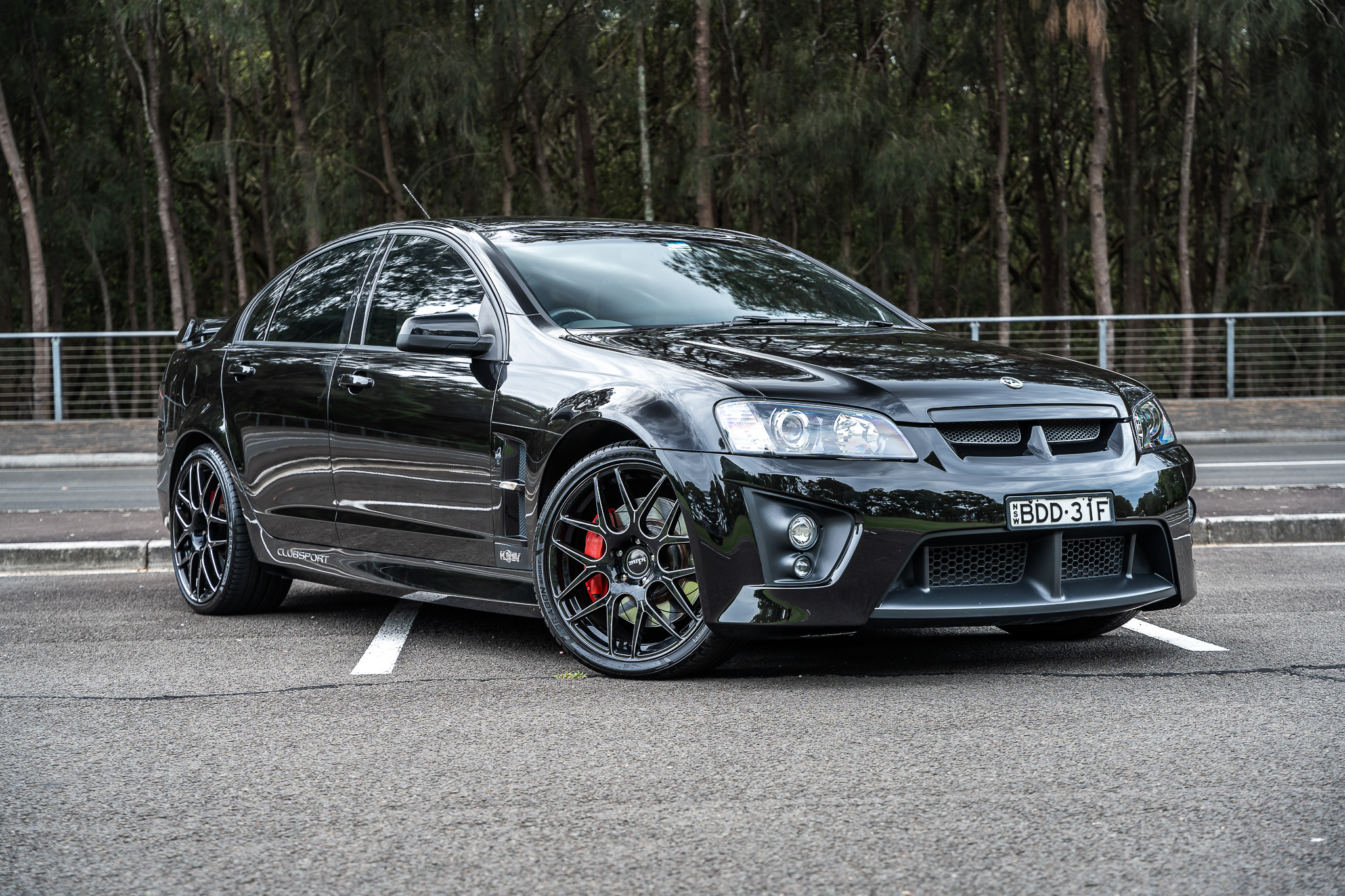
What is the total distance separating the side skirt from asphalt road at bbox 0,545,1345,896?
217mm

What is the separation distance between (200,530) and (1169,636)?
4121 mm

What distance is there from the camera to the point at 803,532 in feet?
15.1

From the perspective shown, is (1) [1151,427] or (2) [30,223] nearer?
(1) [1151,427]

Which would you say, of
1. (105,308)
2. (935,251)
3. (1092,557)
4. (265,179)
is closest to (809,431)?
(1092,557)

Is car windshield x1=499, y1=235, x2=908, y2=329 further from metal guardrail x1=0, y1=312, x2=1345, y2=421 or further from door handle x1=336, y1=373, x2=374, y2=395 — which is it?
metal guardrail x1=0, y1=312, x2=1345, y2=421

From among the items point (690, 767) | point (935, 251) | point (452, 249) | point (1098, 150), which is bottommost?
point (690, 767)

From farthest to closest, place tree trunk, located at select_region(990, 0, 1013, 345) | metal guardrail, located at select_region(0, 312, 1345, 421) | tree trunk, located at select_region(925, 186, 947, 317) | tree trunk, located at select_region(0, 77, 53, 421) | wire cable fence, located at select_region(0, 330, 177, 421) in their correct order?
1. tree trunk, located at select_region(925, 186, 947, 317)
2. tree trunk, located at select_region(990, 0, 1013, 345)
3. tree trunk, located at select_region(0, 77, 53, 421)
4. metal guardrail, located at select_region(0, 312, 1345, 421)
5. wire cable fence, located at select_region(0, 330, 177, 421)

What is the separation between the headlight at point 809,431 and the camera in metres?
4.61

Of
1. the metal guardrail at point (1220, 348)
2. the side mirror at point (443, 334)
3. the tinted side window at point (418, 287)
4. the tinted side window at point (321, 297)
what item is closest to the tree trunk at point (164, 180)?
the metal guardrail at point (1220, 348)

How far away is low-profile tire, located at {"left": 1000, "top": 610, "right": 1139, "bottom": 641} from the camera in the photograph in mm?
5637

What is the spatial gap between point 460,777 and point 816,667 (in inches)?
66.4

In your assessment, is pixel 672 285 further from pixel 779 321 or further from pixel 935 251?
pixel 935 251

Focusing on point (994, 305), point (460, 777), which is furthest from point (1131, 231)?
point (460, 777)

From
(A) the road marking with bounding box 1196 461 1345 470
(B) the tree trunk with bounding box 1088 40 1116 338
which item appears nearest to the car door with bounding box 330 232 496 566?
(A) the road marking with bounding box 1196 461 1345 470
